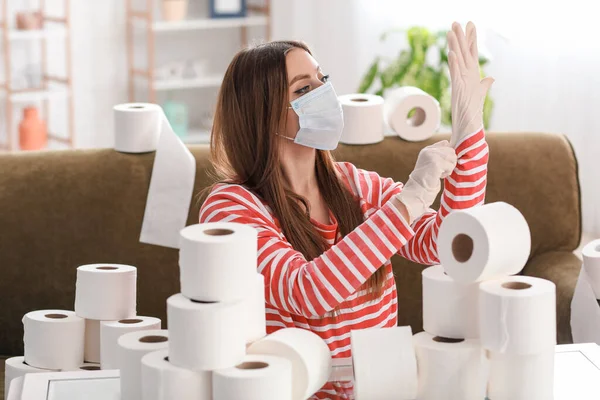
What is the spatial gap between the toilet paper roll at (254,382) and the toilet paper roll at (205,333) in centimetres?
2

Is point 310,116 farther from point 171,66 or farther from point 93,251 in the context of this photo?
point 171,66

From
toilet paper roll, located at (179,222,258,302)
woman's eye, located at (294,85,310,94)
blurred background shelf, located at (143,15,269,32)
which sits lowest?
toilet paper roll, located at (179,222,258,302)

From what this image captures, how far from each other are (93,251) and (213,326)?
3.71 feet

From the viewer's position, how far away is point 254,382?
1.35 meters

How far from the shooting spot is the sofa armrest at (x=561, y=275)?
2.34 metres

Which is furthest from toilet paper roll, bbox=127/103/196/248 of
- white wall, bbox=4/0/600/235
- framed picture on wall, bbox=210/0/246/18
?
framed picture on wall, bbox=210/0/246/18

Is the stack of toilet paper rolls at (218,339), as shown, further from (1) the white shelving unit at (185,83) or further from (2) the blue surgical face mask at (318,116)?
(1) the white shelving unit at (185,83)

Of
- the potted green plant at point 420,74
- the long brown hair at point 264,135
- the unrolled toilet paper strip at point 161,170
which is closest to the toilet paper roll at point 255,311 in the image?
the long brown hair at point 264,135

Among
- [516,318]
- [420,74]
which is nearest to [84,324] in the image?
[516,318]

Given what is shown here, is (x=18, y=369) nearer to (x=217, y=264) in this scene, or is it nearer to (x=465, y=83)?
(x=217, y=264)

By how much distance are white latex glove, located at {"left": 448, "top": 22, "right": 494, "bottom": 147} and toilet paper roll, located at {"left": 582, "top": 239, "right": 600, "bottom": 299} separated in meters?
0.37

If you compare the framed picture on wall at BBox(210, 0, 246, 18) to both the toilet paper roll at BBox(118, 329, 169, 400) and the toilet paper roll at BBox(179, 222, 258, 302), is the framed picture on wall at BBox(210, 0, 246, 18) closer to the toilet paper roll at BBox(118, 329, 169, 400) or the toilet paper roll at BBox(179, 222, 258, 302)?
the toilet paper roll at BBox(118, 329, 169, 400)

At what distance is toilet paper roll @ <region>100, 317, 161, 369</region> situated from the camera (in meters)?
1.81

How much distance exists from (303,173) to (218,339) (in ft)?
2.10
